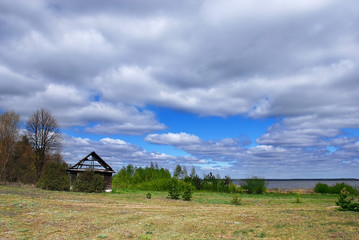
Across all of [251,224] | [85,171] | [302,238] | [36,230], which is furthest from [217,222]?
[85,171]

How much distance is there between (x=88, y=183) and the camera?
37.9 metres

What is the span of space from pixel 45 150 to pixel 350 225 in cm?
4988

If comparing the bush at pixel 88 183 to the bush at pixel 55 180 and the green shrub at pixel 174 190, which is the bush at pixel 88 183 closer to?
the bush at pixel 55 180

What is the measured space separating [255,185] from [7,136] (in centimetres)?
4762

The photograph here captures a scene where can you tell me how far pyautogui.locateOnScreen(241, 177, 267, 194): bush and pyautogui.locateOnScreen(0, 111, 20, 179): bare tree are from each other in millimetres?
43729

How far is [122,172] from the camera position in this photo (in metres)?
69.8

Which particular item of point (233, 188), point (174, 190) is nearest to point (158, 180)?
point (233, 188)

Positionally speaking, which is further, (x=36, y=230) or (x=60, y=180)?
(x=60, y=180)

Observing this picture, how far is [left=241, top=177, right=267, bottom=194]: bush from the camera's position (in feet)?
175

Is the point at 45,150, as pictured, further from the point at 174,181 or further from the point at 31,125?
the point at 174,181

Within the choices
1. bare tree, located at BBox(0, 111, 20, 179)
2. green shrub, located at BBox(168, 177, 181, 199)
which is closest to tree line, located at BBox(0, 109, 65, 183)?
bare tree, located at BBox(0, 111, 20, 179)

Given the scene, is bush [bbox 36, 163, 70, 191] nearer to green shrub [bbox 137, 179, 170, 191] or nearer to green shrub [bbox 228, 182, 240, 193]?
green shrub [bbox 137, 179, 170, 191]

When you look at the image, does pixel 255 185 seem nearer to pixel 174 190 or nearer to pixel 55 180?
pixel 174 190

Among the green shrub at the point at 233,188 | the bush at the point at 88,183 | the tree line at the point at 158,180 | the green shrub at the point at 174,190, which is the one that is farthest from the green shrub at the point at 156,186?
the green shrub at the point at 174,190
